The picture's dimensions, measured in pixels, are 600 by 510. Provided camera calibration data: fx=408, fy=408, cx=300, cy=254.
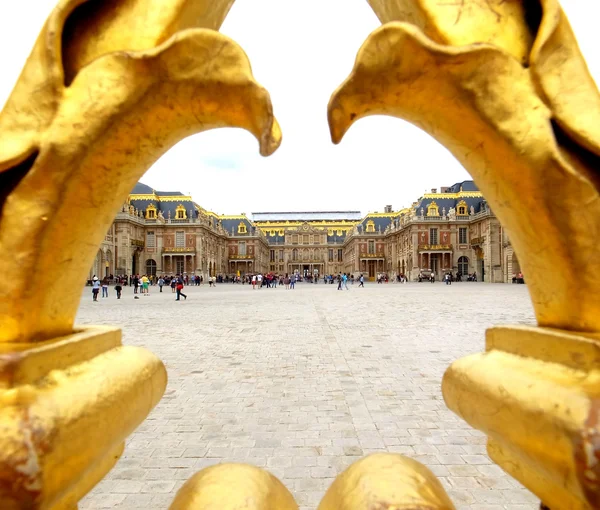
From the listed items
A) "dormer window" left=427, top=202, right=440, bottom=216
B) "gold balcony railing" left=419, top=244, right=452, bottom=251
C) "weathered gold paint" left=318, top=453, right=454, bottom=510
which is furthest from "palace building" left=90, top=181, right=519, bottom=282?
"weathered gold paint" left=318, top=453, right=454, bottom=510

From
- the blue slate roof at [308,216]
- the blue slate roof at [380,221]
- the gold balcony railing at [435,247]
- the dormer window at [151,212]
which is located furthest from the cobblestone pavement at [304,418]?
the blue slate roof at [308,216]

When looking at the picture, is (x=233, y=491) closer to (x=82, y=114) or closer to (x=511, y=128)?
(x=82, y=114)

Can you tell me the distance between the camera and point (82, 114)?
81cm

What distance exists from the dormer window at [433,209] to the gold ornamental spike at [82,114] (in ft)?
187

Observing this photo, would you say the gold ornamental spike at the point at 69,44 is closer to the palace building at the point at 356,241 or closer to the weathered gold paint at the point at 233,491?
the weathered gold paint at the point at 233,491

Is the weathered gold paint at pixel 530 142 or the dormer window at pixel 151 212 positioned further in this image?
the dormer window at pixel 151 212

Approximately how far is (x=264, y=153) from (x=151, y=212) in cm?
5771

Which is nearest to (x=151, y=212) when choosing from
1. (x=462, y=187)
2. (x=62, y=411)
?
(x=462, y=187)

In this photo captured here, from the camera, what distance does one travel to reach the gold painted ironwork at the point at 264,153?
77cm

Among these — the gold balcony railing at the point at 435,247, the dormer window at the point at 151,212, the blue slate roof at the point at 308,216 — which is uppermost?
the blue slate roof at the point at 308,216

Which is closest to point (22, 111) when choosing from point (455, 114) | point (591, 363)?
point (455, 114)

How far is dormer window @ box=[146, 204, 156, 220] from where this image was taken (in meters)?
54.4

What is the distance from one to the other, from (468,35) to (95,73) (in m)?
0.77

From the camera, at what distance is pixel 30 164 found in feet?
2.71
